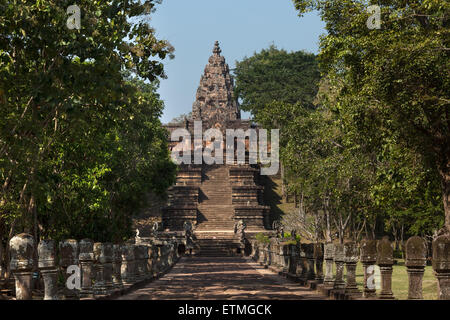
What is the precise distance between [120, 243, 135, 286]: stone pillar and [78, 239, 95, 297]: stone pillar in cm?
438

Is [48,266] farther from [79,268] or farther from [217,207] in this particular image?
[217,207]

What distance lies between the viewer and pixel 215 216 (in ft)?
189

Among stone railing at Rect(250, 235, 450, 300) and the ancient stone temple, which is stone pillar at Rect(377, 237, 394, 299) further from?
the ancient stone temple

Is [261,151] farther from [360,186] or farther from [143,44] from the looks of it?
[143,44]

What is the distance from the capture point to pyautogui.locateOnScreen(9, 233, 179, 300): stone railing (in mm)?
9602

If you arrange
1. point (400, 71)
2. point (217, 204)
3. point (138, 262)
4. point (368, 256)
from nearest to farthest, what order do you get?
point (368, 256)
point (400, 71)
point (138, 262)
point (217, 204)

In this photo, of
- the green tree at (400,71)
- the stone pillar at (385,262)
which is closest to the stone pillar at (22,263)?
the stone pillar at (385,262)

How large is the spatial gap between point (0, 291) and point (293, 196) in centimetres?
5029

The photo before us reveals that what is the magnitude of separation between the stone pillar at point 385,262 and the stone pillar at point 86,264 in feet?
18.5

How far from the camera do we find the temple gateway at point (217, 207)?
154 ft

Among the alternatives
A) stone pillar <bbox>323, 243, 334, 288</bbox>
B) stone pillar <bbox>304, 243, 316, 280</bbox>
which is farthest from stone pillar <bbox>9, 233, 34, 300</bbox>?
stone pillar <bbox>304, 243, 316, 280</bbox>

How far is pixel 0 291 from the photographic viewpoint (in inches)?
616

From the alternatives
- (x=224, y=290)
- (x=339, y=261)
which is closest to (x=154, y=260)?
(x=224, y=290)

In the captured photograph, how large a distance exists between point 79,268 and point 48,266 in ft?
9.71
